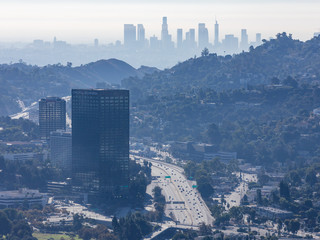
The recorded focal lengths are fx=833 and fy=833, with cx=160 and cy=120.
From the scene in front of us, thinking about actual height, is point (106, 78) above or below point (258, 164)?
above

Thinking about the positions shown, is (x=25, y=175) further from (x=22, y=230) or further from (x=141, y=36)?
(x=141, y=36)

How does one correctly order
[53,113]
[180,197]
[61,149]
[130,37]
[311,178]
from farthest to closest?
1. [130,37]
2. [53,113]
3. [61,149]
4. [311,178]
5. [180,197]

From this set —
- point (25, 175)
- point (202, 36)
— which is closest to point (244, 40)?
point (202, 36)

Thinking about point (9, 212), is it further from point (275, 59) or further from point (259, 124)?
point (275, 59)

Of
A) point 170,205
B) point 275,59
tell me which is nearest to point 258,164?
point 170,205

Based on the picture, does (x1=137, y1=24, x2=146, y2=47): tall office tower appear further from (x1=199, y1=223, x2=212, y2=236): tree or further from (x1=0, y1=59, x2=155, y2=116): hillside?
(x1=199, y1=223, x2=212, y2=236): tree

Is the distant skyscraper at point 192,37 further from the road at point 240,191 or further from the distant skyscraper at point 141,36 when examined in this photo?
the road at point 240,191
